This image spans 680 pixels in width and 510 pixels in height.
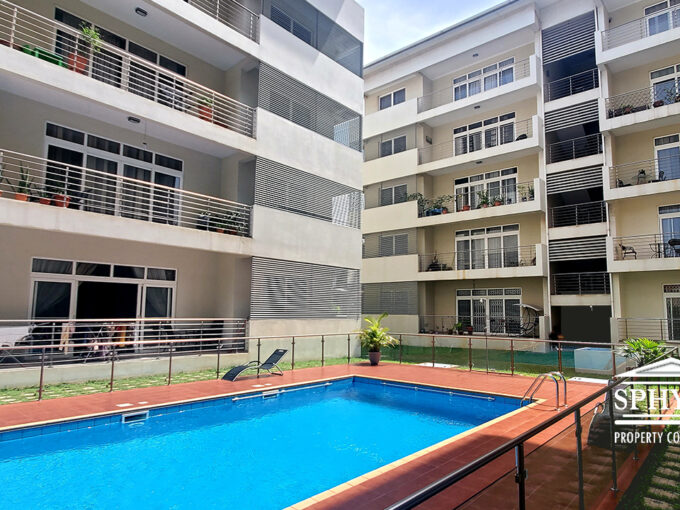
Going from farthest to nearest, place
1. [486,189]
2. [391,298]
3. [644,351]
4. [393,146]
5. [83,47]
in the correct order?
[393,146], [391,298], [486,189], [83,47], [644,351]

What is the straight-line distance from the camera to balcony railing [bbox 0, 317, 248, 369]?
A: 977 centimetres

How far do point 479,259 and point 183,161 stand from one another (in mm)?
14239

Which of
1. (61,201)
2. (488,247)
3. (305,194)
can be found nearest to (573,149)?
(488,247)

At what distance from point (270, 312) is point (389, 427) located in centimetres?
710

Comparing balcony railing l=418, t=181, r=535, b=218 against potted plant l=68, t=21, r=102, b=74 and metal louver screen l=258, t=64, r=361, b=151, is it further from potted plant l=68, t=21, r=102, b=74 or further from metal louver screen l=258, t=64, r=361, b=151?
potted plant l=68, t=21, r=102, b=74

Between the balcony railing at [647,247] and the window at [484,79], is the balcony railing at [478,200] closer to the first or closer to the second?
the balcony railing at [647,247]

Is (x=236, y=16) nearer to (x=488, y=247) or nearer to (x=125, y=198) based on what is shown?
(x=125, y=198)

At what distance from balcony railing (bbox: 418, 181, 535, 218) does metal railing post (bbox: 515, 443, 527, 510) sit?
18.8 meters

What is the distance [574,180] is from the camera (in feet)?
63.4

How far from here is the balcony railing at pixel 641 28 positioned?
17469 millimetres

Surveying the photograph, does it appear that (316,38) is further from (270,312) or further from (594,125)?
(594,125)

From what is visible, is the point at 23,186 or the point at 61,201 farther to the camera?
the point at 61,201

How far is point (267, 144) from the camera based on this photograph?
15.0 m

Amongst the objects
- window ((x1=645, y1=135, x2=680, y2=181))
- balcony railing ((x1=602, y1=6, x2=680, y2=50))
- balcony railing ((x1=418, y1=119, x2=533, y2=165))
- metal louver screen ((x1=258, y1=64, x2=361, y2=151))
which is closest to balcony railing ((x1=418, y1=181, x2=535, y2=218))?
balcony railing ((x1=418, y1=119, x2=533, y2=165))
